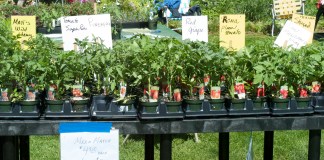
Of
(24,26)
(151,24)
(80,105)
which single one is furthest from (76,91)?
(151,24)

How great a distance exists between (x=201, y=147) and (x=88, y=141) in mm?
2260

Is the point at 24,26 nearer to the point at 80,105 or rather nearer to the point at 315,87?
the point at 80,105

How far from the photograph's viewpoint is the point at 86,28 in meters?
2.83

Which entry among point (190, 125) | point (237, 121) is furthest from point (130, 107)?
point (237, 121)

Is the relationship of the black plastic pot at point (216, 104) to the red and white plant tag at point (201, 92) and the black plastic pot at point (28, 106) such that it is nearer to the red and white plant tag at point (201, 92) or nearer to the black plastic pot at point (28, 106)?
the red and white plant tag at point (201, 92)

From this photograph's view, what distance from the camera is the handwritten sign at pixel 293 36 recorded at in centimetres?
296

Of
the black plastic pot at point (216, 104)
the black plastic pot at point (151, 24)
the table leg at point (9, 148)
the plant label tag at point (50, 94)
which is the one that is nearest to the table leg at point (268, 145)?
the black plastic pot at point (216, 104)

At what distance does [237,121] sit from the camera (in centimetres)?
248

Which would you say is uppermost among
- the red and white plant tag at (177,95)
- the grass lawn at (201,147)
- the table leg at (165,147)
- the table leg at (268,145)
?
the red and white plant tag at (177,95)

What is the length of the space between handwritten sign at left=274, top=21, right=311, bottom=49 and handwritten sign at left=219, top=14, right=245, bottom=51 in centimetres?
20

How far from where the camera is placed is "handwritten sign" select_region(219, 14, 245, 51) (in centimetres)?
294

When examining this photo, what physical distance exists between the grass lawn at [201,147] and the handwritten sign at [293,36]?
1203 mm

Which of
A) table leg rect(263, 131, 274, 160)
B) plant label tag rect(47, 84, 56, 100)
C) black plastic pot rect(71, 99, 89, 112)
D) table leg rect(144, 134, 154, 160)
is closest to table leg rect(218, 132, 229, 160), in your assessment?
table leg rect(263, 131, 274, 160)

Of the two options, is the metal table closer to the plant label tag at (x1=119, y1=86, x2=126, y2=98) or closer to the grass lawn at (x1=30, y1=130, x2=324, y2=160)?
the plant label tag at (x1=119, y1=86, x2=126, y2=98)
